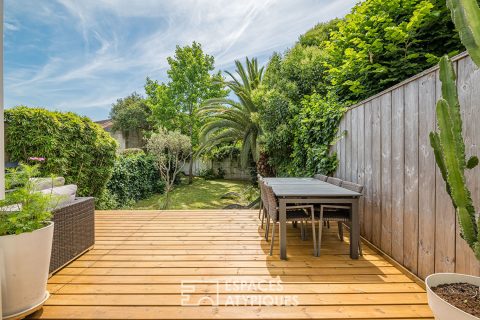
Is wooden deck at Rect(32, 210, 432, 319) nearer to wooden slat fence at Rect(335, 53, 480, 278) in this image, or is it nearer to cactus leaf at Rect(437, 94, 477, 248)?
wooden slat fence at Rect(335, 53, 480, 278)

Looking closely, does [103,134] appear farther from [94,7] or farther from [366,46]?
[366,46]

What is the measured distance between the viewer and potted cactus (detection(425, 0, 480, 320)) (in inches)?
51.2

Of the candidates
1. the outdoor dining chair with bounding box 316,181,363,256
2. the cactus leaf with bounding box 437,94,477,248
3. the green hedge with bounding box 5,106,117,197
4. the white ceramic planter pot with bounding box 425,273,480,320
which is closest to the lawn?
the green hedge with bounding box 5,106,117,197

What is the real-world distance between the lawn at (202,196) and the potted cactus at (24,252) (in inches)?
261

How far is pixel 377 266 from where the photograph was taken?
2594 mm

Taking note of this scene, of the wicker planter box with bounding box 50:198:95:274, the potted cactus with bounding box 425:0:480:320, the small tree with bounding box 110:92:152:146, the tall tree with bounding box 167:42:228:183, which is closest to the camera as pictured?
the potted cactus with bounding box 425:0:480:320

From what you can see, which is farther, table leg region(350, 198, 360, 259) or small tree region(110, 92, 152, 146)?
small tree region(110, 92, 152, 146)

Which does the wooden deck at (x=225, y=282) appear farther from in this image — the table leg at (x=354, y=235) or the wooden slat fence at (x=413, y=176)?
the wooden slat fence at (x=413, y=176)

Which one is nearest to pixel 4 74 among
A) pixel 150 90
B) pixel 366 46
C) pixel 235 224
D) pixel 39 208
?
pixel 39 208

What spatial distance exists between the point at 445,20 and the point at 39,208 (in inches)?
205

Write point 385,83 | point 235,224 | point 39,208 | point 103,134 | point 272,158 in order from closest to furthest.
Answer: point 39,208 < point 385,83 < point 235,224 < point 103,134 < point 272,158

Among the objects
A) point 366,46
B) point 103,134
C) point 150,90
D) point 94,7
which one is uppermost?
point 150,90

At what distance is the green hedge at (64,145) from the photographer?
16.0ft

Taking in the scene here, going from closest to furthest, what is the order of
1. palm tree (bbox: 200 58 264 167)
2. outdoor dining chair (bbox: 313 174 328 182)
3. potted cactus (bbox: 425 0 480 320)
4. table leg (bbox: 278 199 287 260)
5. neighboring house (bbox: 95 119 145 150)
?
potted cactus (bbox: 425 0 480 320) → table leg (bbox: 278 199 287 260) → outdoor dining chair (bbox: 313 174 328 182) → palm tree (bbox: 200 58 264 167) → neighboring house (bbox: 95 119 145 150)
